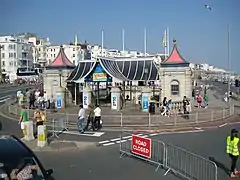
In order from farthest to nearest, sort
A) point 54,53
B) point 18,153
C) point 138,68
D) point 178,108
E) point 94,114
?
point 54,53 < point 138,68 < point 178,108 < point 94,114 < point 18,153

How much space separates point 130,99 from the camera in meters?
39.4

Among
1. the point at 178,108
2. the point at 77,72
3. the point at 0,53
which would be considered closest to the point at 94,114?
the point at 178,108

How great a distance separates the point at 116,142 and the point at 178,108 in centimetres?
1472

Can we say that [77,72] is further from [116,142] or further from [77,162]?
[77,162]

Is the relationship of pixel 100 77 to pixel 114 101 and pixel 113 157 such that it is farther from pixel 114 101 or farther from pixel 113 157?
pixel 113 157

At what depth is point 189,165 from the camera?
468 inches

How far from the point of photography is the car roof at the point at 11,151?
7387 millimetres

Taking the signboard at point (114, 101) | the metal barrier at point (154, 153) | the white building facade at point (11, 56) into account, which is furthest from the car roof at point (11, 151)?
the white building facade at point (11, 56)

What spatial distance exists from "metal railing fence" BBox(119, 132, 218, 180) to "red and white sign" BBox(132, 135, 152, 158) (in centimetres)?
22

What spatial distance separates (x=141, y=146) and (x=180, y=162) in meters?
1.70

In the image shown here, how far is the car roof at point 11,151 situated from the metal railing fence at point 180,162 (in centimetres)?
515

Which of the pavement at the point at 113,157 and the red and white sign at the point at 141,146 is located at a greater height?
the red and white sign at the point at 141,146

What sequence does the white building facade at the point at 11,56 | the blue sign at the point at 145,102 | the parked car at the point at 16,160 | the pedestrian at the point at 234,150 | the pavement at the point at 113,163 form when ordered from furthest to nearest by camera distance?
1. the white building facade at the point at 11,56
2. the blue sign at the point at 145,102
3. the pavement at the point at 113,163
4. the pedestrian at the point at 234,150
5. the parked car at the point at 16,160

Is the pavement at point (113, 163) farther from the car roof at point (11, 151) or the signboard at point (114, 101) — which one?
the signboard at point (114, 101)
